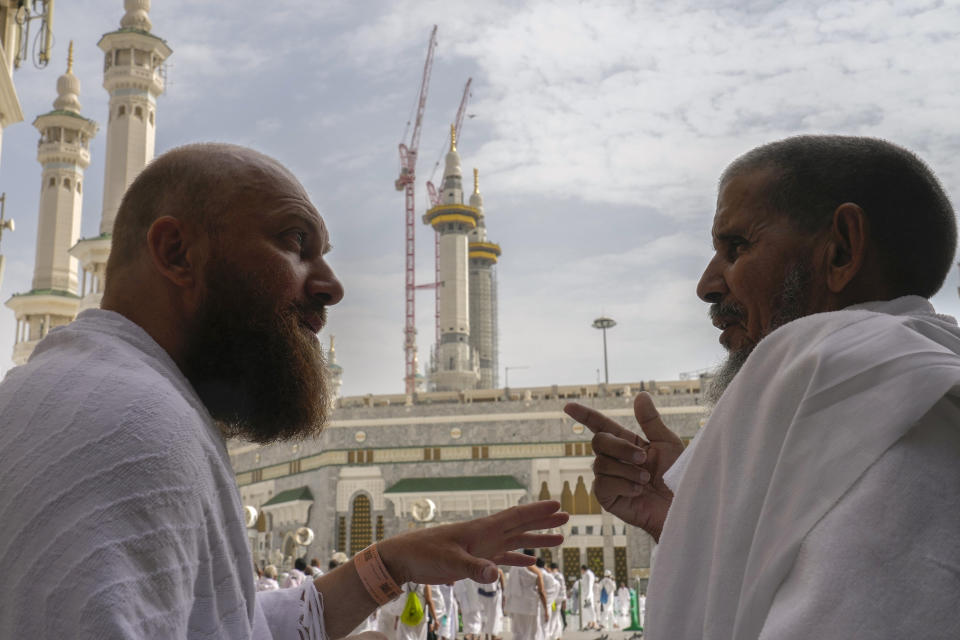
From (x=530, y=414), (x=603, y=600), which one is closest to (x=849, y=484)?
(x=603, y=600)

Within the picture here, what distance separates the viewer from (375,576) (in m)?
1.64

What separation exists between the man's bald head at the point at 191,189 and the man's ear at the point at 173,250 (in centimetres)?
2

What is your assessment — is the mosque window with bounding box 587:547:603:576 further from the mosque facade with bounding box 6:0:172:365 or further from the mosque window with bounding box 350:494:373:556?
the mosque facade with bounding box 6:0:172:365

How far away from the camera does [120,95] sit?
21297mm

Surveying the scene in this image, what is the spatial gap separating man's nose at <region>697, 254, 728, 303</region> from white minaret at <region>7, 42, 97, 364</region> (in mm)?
27278

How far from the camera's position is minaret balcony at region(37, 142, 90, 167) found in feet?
86.4

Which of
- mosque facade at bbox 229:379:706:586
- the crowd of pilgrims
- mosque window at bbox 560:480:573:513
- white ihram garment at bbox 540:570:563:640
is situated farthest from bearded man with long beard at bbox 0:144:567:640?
mosque window at bbox 560:480:573:513

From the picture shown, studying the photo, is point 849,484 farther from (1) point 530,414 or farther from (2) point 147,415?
(1) point 530,414

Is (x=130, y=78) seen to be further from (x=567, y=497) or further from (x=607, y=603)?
(x=567, y=497)

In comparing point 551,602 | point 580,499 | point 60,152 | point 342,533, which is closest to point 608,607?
point 551,602

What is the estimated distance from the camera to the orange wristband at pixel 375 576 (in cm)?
163

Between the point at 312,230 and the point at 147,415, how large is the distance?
484 mm

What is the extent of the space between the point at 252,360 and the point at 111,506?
0.43m

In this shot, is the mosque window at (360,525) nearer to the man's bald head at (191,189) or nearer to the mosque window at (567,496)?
the mosque window at (567,496)
